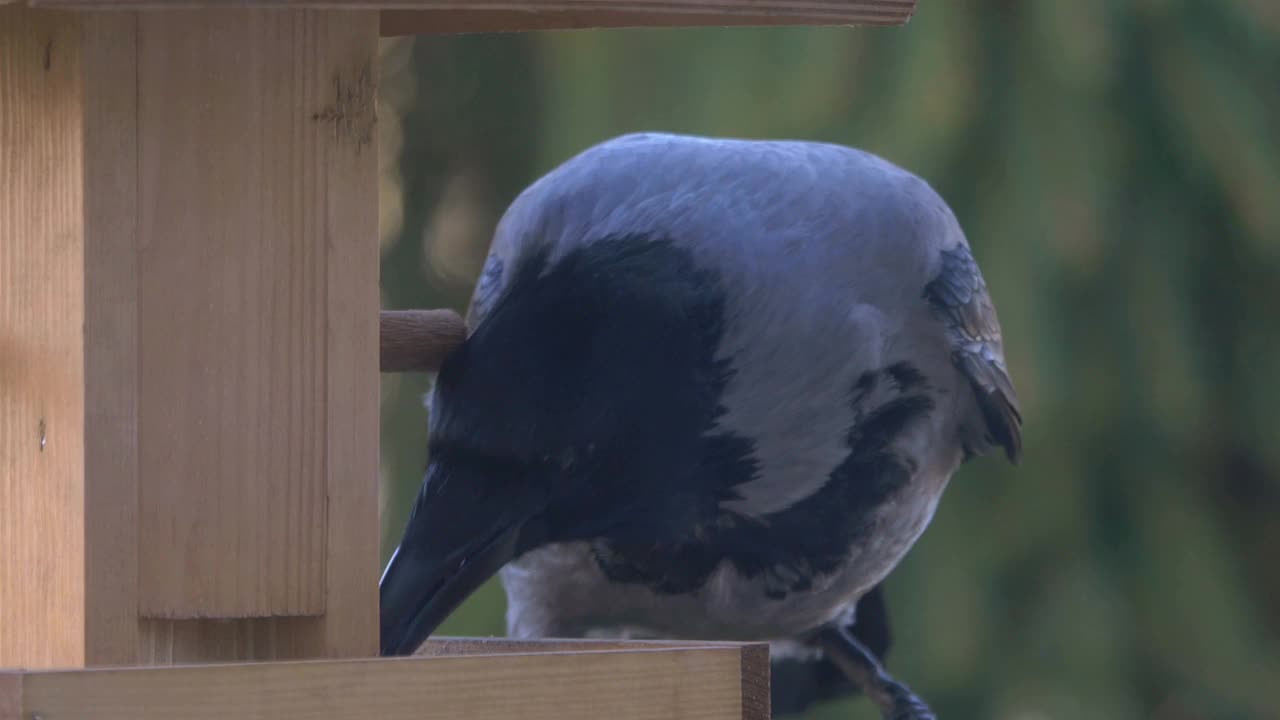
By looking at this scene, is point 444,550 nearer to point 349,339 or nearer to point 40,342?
point 349,339

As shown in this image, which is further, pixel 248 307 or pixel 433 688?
pixel 248 307

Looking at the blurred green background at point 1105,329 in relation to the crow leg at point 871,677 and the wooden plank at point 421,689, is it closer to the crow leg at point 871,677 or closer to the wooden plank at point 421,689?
the crow leg at point 871,677

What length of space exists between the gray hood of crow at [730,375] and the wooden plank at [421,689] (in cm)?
62

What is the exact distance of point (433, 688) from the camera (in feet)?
4.50

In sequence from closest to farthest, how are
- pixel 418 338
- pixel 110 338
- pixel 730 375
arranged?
pixel 110 338 → pixel 418 338 → pixel 730 375

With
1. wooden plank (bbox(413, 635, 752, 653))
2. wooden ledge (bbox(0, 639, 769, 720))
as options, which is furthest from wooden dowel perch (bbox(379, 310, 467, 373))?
wooden ledge (bbox(0, 639, 769, 720))

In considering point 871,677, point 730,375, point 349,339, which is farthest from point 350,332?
point 871,677

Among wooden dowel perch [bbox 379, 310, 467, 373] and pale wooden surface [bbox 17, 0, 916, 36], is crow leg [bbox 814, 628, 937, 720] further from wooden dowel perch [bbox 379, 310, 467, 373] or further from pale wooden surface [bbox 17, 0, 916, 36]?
pale wooden surface [bbox 17, 0, 916, 36]

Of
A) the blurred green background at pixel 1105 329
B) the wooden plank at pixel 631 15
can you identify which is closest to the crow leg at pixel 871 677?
the blurred green background at pixel 1105 329

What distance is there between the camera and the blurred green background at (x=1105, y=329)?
3459 millimetres

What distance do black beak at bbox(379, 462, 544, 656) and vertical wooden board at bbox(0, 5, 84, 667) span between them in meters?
0.36

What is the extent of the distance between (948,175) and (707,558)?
1118 millimetres

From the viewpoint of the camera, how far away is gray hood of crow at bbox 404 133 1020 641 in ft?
7.41

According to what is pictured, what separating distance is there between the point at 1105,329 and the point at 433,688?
2.39 metres
